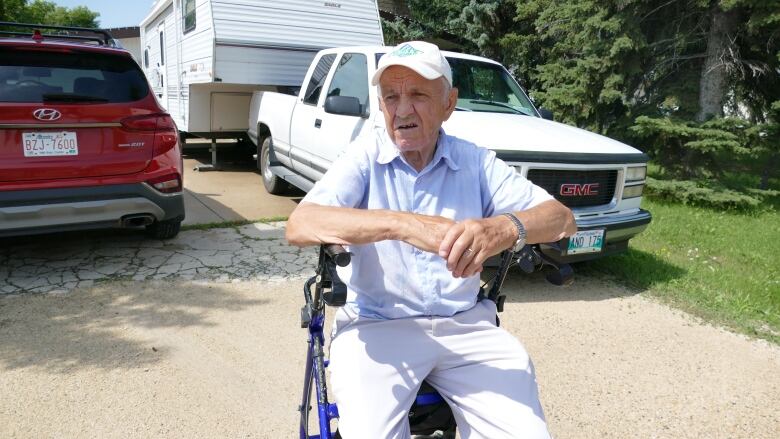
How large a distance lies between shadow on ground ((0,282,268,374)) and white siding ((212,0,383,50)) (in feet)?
14.3

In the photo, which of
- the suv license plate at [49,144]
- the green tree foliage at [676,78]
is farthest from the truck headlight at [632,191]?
the suv license plate at [49,144]

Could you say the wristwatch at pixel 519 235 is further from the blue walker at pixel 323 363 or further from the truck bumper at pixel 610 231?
the truck bumper at pixel 610 231

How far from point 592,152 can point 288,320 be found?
266cm

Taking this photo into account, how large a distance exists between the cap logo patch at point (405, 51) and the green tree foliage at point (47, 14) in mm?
32786

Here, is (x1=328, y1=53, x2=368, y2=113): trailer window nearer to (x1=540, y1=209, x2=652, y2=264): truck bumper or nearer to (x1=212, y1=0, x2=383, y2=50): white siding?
(x1=540, y1=209, x2=652, y2=264): truck bumper

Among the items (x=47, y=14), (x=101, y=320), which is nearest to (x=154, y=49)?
(x=101, y=320)

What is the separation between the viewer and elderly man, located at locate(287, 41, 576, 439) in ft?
5.49

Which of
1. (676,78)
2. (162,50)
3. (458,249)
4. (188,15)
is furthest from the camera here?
(162,50)

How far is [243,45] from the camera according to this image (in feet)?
24.4

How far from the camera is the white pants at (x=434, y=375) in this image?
66.2 inches

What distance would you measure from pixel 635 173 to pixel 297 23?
5299 millimetres

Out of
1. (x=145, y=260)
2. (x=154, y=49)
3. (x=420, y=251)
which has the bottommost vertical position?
(x=145, y=260)

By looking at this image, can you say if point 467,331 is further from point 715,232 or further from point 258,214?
point 715,232

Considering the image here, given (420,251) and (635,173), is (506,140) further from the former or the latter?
(420,251)
